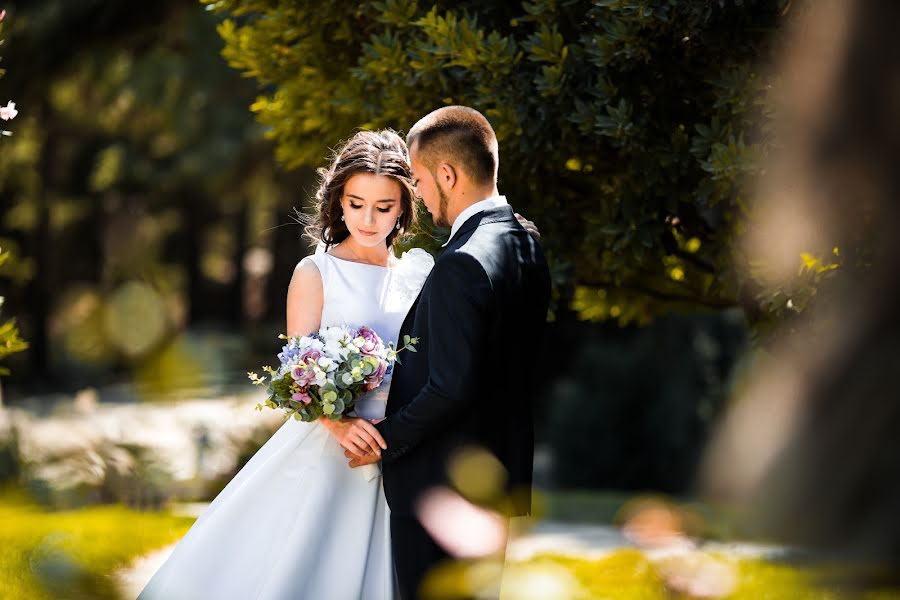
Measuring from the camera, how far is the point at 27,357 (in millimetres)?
26812

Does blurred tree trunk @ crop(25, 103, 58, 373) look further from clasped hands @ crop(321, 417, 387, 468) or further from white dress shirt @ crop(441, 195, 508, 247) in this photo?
white dress shirt @ crop(441, 195, 508, 247)

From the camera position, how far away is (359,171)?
430 cm

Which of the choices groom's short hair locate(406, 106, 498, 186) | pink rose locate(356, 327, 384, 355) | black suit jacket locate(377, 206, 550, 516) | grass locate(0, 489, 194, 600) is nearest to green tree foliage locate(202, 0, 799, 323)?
groom's short hair locate(406, 106, 498, 186)

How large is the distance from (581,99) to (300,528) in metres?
2.38

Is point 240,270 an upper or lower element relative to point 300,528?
lower

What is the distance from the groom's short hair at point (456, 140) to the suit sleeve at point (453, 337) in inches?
14.4

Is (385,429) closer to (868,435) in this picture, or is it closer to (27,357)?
(868,435)

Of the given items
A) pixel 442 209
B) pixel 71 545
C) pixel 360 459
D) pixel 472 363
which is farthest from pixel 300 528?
pixel 71 545

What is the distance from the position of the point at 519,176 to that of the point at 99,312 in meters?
34.0

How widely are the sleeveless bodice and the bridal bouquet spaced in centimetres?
Answer: 32

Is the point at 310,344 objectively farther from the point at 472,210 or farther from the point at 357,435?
the point at 472,210

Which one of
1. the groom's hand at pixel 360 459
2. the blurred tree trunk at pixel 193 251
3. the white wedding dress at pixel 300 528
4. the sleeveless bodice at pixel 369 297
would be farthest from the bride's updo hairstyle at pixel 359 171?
the blurred tree trunk at pixel 193 251

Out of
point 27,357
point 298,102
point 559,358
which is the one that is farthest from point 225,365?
point 298,102

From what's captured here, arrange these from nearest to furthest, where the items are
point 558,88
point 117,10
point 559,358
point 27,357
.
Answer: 1. point 558,88
2. point 117,10
3. point 559,358
4. point 27,357
